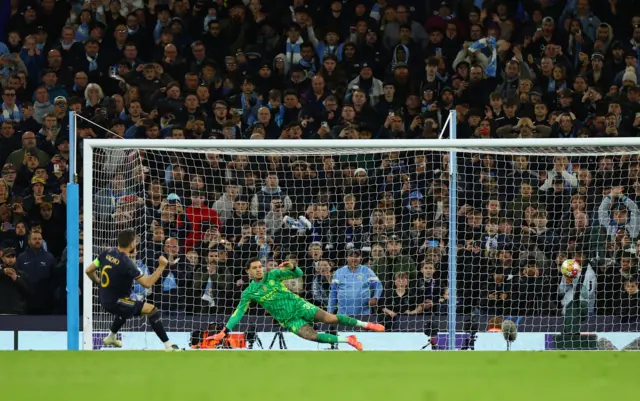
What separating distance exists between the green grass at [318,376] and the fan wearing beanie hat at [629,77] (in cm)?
808

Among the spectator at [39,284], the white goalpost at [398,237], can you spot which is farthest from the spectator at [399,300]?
the spectator at [39,284]

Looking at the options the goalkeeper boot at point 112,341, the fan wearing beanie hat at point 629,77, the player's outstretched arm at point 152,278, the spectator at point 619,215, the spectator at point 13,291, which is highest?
the fan wearing beanie hat at point 629,77

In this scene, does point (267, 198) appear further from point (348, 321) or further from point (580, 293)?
point (580, 293)

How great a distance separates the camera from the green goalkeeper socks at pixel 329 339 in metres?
10.9

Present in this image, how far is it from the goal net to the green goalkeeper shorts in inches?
24.1

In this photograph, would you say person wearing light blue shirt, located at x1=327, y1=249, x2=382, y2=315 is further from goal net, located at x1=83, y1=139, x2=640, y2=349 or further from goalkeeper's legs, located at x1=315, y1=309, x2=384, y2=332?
goalkeeper's legs, located at x1=315, y1=309, x2=384, y2=332

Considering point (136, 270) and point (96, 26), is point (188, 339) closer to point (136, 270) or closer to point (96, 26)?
point (136, 270)

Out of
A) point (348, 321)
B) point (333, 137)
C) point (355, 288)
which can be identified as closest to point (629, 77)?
point (333, 137)

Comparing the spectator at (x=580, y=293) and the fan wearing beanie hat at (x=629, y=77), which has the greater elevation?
the fan wearing beanie hat at (x=629, y=77)

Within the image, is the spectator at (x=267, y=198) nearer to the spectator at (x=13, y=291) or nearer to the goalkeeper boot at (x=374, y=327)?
the goalkeeper boot at (x=374, y=327)

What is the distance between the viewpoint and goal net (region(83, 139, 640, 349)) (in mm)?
11305

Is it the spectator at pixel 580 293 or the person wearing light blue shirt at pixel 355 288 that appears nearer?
the spectator at pixel 580 293

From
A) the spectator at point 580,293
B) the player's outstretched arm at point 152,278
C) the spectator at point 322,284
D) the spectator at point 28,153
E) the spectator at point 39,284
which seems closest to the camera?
the player's outstretched arm at point 152,278

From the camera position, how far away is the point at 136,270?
33.0 ft
